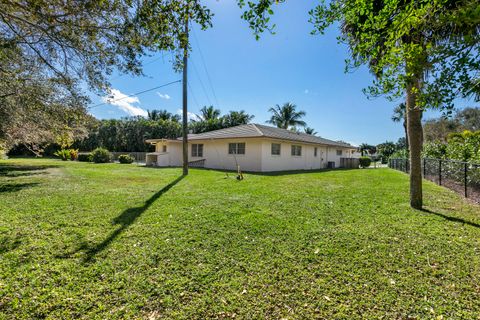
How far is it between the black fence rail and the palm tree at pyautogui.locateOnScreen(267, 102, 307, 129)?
28.5 meters

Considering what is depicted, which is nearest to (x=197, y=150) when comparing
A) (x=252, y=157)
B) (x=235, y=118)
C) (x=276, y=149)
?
(x=252, y=157)

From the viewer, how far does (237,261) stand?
11.5ft

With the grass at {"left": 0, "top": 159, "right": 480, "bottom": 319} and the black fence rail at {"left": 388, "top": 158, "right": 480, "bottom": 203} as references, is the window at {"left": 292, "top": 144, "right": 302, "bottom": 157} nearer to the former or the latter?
the black fence rail at {"left": 388, "top": 158, "right": 480, "bottom": 203}

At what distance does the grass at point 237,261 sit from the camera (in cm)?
256

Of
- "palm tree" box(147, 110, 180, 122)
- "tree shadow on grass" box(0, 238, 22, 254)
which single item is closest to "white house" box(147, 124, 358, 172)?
"tree shadow on grass" box(0, 238, 22, 254)

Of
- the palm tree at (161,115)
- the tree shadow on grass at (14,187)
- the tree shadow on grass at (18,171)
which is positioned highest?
the palm tree at (161,115)

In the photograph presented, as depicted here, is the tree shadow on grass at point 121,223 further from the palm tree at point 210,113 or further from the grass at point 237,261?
the palm tree at point 210,113

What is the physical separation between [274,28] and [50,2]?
4.99 meters

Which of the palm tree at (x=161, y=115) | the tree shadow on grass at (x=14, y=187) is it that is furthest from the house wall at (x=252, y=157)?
the palm tree at (x=161, y=115)

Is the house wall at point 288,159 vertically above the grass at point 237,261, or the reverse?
the house wall at point 288,159

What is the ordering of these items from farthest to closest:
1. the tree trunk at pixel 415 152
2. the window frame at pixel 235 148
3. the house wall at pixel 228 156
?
the window frame at pixel 235 148 < the house wall at pixel 228 156 < the tree trunk at pixel 415 152

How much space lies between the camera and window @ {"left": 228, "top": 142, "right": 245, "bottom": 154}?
17453mm

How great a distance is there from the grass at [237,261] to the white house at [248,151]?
1034 centimetres

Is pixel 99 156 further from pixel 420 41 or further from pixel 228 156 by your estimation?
pixel 420 41
